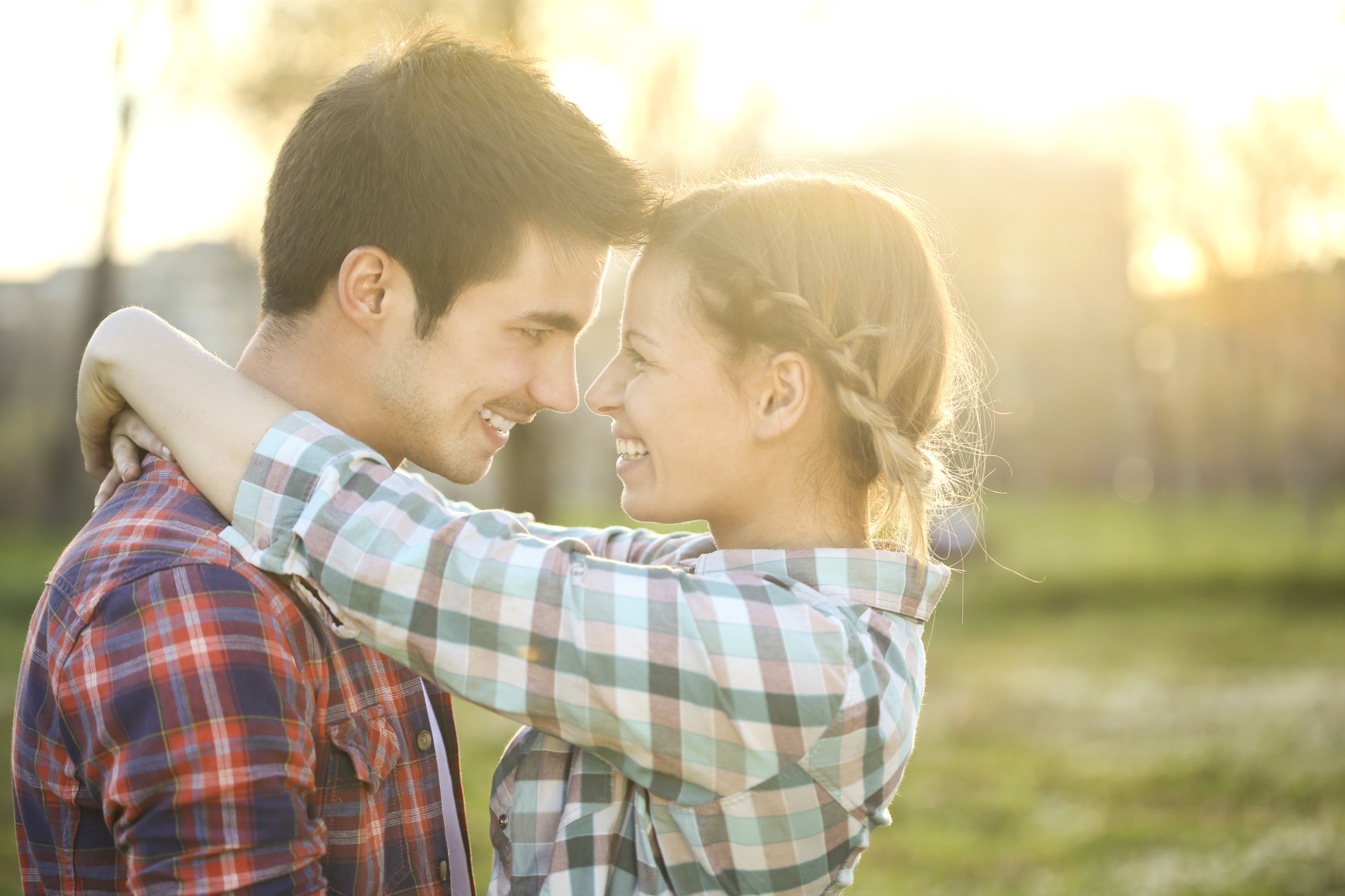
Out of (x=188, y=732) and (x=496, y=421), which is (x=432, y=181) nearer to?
(x=496, y=421)

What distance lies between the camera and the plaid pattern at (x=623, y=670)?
58.5 inches

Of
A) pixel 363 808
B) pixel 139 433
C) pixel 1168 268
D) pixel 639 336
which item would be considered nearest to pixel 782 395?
pixel 639 336

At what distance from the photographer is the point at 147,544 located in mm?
1484

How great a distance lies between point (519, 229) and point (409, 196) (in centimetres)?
21

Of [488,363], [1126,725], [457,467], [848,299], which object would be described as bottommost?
[1126,725]

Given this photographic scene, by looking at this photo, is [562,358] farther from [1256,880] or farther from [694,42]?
[694,42]

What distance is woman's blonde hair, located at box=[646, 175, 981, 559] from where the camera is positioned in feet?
6.36

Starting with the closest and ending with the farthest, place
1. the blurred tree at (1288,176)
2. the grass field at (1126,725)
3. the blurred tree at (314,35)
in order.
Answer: the grass field at (1126,725)
the blurred tree at (1288,176)
the blurred tree at (314,35)

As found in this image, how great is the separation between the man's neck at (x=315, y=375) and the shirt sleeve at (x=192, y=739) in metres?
0.54

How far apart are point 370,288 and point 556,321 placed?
36 cm

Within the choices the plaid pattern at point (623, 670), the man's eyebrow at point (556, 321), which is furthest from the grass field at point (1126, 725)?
the plaid pattern at point (623, 670)

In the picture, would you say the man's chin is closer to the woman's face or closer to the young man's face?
the young man's face

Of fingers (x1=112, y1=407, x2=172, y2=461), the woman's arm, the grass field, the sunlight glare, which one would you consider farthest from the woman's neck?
the sunlight glare

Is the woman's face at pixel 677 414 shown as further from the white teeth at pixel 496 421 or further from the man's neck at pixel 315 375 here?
the man's neck at pixel 315 375
